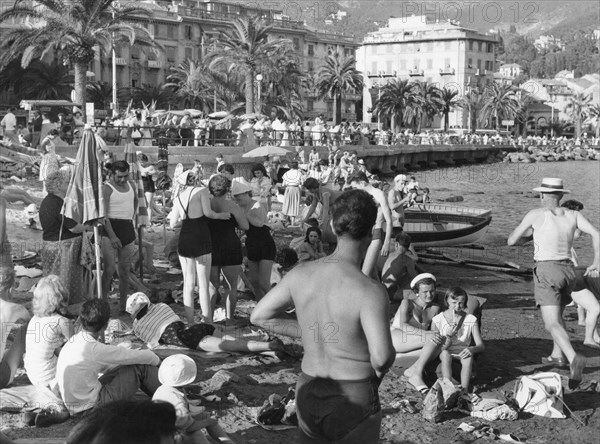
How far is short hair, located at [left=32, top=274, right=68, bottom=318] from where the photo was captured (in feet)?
21.5

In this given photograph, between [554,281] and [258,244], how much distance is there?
128 inches

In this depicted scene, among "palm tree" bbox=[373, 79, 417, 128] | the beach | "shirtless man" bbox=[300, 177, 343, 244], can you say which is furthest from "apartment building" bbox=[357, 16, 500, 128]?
the beach

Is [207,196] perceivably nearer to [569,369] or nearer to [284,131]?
[569,369]

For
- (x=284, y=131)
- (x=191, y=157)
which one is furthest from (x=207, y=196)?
(x=284, y=131)

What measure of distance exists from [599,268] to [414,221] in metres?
12.5

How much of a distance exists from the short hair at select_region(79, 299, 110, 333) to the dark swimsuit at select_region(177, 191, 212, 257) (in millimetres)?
2434

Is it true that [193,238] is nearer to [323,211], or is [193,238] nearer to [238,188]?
[238,188]

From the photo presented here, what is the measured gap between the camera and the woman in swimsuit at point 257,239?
9312 mm

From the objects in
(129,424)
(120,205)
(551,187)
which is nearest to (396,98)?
(120,205)

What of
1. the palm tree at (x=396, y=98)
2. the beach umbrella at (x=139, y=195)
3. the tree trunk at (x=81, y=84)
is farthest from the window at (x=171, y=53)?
the beach umbrella at (x=139, y=195)

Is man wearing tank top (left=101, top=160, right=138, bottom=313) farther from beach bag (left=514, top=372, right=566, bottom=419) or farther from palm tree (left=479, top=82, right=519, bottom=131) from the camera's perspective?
palm tree (left=479, top=82, right=519, bottom=131)

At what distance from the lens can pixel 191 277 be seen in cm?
859

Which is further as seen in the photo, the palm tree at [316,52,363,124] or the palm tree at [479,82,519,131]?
the palm tree at [479,82,519,131]

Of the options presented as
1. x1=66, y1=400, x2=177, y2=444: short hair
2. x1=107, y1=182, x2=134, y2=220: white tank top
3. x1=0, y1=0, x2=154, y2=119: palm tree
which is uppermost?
x1=0, y1=0, x2=154, y2=119: palm tree
